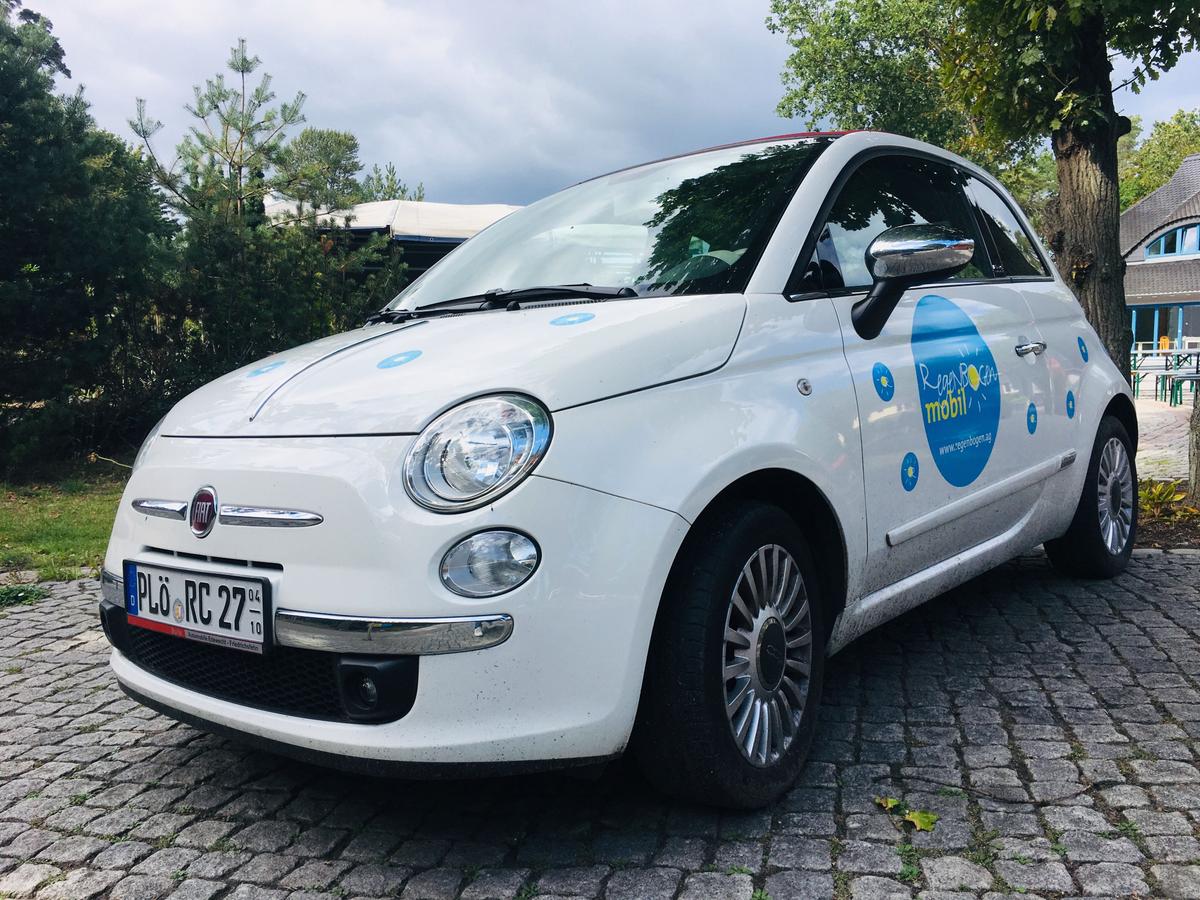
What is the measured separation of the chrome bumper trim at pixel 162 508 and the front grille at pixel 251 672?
289 mm

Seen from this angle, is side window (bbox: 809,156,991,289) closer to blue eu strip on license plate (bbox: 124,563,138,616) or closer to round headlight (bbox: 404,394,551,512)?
round headlight (bbox: 404,394,551,512)

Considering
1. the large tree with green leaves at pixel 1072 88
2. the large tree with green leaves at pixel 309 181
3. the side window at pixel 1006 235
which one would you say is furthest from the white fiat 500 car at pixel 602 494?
the large tree with green leaves at pixel 309 181

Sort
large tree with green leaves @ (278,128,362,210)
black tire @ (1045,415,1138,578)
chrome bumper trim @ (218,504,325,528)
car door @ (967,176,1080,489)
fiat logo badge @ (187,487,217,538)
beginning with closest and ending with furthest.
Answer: chrome bumper trim @ (218,504,325,528) → fiat logo badge @ (187,487,217,538) → car door @ (967,176,1080,489) → black tire @ (1045,415,1138,578) → large tree with green leaves @ (278,128,362,210)

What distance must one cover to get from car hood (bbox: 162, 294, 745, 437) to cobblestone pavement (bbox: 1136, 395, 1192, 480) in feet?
21.9

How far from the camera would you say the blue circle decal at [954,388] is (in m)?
3.14

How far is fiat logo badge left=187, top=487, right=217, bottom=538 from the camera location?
2.35 metres

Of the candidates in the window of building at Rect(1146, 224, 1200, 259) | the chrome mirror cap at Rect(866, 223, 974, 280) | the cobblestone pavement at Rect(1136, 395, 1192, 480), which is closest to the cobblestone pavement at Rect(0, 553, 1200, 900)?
the chrome mirror cap at Rect(866, 223, 974, 280)

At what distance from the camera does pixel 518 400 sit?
2.22 m

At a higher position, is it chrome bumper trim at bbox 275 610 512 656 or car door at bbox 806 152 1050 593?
car door at bbox 806 152 1050 593

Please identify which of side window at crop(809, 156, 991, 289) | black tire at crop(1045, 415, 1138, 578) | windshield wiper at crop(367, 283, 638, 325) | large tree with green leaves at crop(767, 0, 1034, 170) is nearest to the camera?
windshield wiper at crop(367, 283, 638, 325)

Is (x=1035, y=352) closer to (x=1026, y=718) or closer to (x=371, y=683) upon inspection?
(x=1026, y=718)

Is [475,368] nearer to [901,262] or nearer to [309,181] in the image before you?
[901,262]

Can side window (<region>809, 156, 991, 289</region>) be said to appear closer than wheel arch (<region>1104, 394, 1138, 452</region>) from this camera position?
Yes

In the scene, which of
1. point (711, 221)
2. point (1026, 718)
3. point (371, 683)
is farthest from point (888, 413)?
→ point (371, 683)
